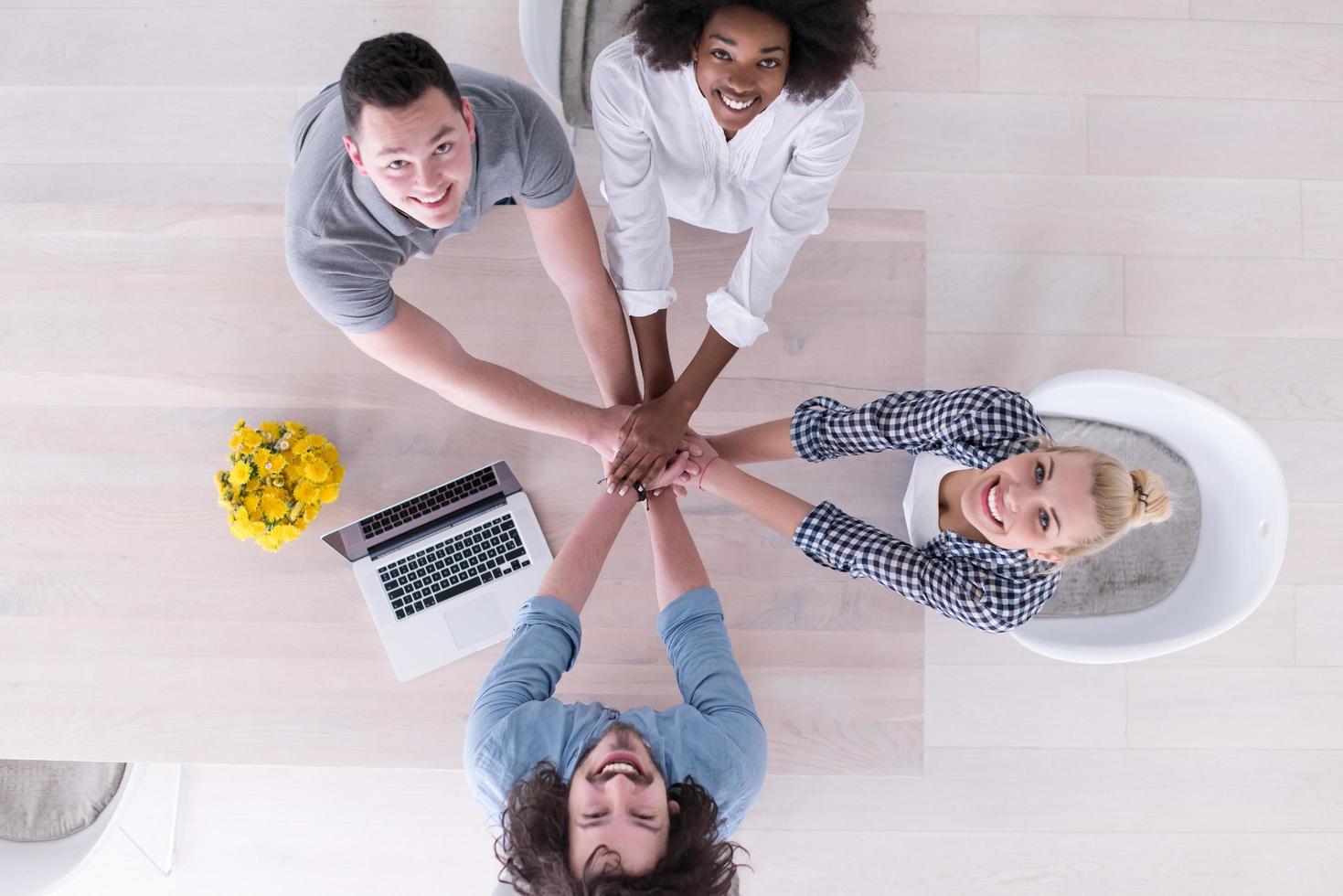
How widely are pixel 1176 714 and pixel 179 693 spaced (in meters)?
2.34

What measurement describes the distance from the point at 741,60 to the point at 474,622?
1014mm

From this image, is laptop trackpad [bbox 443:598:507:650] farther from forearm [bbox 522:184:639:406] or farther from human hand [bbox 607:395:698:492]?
forearm [bbox 522:184:639:406]

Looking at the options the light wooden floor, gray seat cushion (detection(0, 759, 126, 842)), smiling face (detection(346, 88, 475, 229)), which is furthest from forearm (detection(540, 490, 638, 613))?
gray seat cushion (detection(0, 759, 126, 842))

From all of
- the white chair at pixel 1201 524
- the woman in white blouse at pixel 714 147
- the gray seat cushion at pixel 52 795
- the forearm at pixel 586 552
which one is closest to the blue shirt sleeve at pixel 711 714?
the forearm at pixel 586 552

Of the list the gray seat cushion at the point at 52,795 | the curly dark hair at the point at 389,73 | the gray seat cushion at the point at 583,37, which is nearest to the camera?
the curly dark hair at the point at 389,73

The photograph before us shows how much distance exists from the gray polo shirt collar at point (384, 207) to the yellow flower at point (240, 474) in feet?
1.50

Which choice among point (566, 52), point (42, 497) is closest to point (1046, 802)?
point (566, 52)

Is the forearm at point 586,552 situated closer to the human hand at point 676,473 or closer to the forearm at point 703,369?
the human hand at point 676,473

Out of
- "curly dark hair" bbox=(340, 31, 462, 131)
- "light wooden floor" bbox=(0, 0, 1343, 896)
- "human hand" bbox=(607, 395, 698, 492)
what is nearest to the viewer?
"curly dark hair" bbox=(340, 31, 462, 131)

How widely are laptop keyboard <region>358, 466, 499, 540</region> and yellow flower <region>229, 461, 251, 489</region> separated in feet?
0.67

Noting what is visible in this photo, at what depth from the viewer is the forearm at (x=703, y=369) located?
1418mm

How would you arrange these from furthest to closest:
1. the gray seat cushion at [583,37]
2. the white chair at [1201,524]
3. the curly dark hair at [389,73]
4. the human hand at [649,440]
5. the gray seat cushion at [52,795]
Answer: the gray seat cushion at [52,795], the gray seat cushion at [583,37], the white chair at [1201,524], the human hand at [649,440], the curly dark hair at [389,73]

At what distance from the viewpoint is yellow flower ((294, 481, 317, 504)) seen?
52.6 inches

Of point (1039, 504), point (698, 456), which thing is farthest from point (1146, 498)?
point (698, 456)
